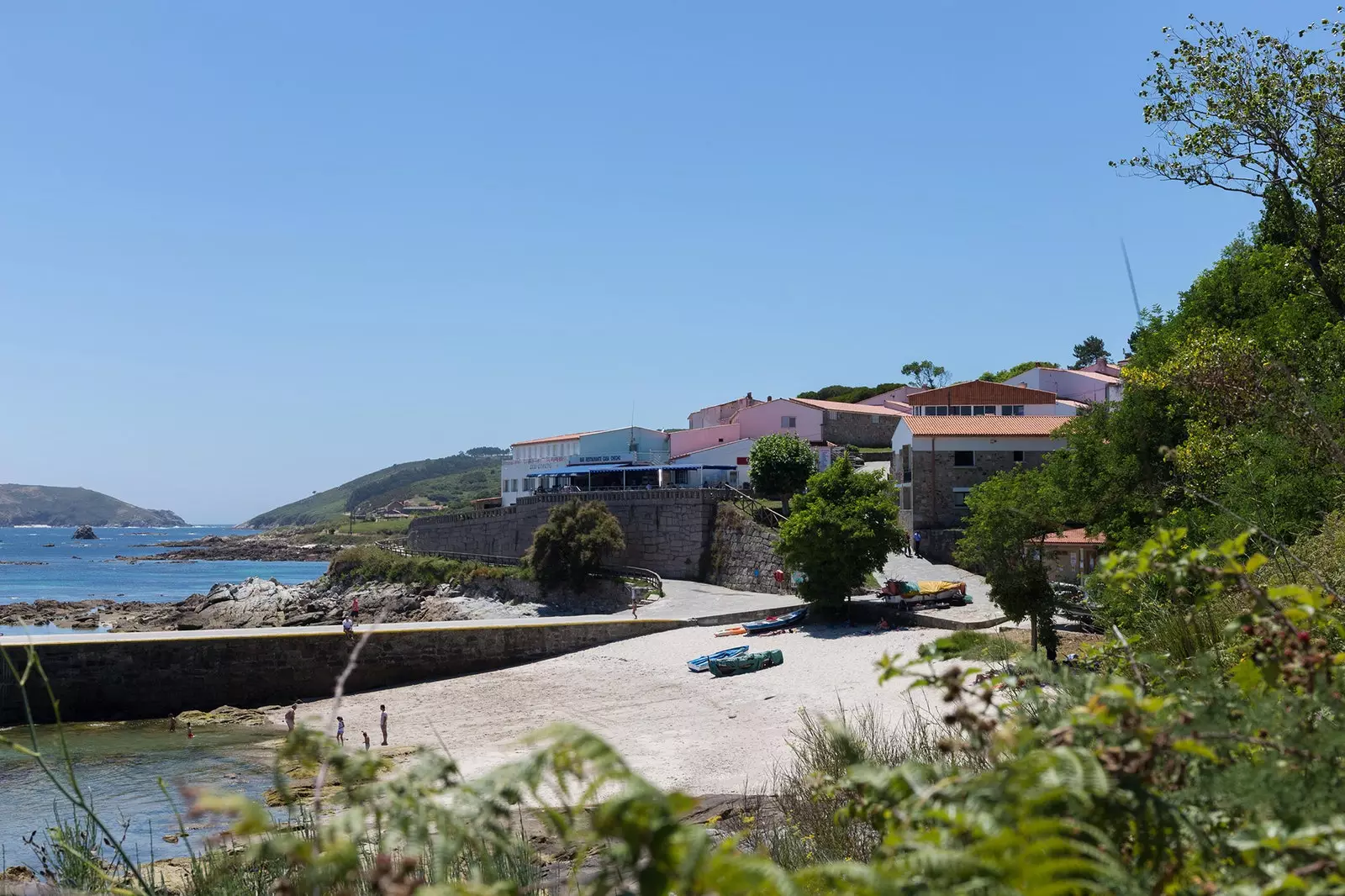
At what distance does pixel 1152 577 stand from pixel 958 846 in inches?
530

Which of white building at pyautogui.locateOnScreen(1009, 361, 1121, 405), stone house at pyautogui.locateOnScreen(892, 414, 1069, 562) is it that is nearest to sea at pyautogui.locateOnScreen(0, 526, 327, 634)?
stone house at pyautogui.locateOnScreen(892, 414, 1069, 562)

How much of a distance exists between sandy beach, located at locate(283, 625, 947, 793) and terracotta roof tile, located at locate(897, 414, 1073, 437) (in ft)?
38.8

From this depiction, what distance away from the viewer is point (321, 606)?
161 ft

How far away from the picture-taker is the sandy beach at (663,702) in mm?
19094

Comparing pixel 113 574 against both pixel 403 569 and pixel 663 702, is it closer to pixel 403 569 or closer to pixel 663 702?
pixel 403 569

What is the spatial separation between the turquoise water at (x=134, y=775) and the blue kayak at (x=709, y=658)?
10.4 m

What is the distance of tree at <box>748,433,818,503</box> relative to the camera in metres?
44.6

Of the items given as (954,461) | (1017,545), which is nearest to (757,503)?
(954,461)

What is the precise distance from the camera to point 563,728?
198 centimetres

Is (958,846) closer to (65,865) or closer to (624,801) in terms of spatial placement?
(624,801)

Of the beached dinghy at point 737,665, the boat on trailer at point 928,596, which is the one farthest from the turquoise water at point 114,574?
the boat on trailer at point 928,596

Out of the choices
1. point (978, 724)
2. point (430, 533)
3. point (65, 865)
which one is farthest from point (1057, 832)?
point (430, 533)

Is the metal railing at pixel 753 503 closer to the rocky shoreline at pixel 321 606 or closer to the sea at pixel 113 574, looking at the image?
the rocky shoreline at pixel 321 606

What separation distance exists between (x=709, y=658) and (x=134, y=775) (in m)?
13.2
